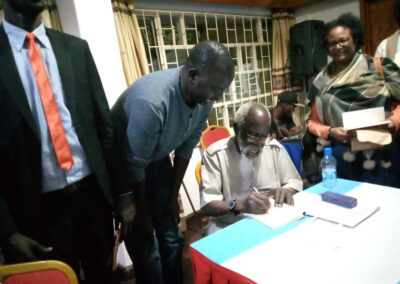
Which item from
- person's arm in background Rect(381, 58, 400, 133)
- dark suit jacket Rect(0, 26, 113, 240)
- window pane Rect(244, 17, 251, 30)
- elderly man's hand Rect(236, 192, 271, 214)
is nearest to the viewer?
dark suit jacket Rect(0, 26, 113, 240)

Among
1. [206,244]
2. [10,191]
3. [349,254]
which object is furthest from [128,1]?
[349,254]

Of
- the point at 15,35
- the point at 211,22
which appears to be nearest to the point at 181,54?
the point at 211,22

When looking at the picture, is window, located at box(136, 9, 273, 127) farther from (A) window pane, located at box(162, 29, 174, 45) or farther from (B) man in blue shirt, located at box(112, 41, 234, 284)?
(B) man in blue shirt, located at box(112, 41, 234, 284)

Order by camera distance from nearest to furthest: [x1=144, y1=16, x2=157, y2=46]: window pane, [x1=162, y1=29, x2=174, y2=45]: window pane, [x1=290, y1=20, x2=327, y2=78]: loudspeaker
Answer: [x1=144, y1=16, x2=157, y2=46]: window pane → [x1=162, y1=29, x2=174, y2=45]: window pane → [x1=290, y1=20, x2=327, y2=78]: loudspeaker

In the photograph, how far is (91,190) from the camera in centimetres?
111

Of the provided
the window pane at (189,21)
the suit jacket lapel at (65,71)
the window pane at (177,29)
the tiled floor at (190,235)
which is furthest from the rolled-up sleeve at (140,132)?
the window pane at (189,21)

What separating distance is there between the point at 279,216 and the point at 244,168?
Answer: 422mm

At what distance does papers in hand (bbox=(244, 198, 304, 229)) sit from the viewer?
112 cm

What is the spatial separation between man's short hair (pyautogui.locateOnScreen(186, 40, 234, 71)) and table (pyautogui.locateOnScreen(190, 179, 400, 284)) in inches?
25.0

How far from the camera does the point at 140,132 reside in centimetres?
113

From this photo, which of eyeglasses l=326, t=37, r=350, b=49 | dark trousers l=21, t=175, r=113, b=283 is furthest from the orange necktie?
eyeglasses l=326, t=37, r=350, b=49

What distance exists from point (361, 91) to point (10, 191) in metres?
1.82

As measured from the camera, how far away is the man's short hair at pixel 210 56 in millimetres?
1066

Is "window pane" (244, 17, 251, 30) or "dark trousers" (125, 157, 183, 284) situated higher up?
"window pane" (244, 17, 251, 30)
